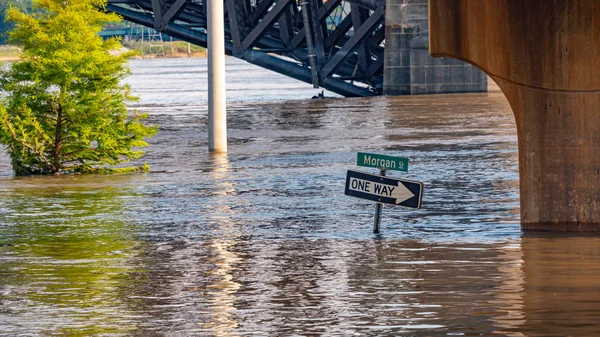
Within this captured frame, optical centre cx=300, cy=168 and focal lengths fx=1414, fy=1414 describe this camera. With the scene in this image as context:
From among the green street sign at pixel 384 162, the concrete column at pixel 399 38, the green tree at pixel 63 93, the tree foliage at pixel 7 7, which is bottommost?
the green street sign at pixel 384 162

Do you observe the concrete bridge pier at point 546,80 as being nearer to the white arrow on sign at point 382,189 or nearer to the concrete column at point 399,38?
the white arrow on sign at point 382,189

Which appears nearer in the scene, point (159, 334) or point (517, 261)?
point (159, 334)

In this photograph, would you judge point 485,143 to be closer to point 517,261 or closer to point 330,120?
point 330,120

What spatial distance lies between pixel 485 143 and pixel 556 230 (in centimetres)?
1283

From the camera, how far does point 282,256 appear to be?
12977mm

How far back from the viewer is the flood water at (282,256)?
9883 millimetres

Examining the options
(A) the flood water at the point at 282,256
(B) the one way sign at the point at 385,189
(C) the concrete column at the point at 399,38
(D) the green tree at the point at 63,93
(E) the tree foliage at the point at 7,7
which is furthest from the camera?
(E) the tree foliage at the point at 7,7

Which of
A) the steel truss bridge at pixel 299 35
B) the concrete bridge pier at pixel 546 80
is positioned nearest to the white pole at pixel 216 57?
the concrete bridge pier at pixel 546 80

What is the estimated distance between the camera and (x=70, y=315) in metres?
10.2

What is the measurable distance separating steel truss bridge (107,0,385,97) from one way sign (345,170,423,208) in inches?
1390

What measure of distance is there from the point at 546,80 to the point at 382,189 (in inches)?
78.7

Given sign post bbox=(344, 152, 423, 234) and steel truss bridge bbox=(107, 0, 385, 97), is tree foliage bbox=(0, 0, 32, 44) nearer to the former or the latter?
steel truss bridge bbox=(107, 0, 385, 97)

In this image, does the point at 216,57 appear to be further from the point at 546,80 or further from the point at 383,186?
the point at 546,80

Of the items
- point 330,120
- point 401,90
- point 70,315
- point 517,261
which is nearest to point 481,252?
point 517,261
